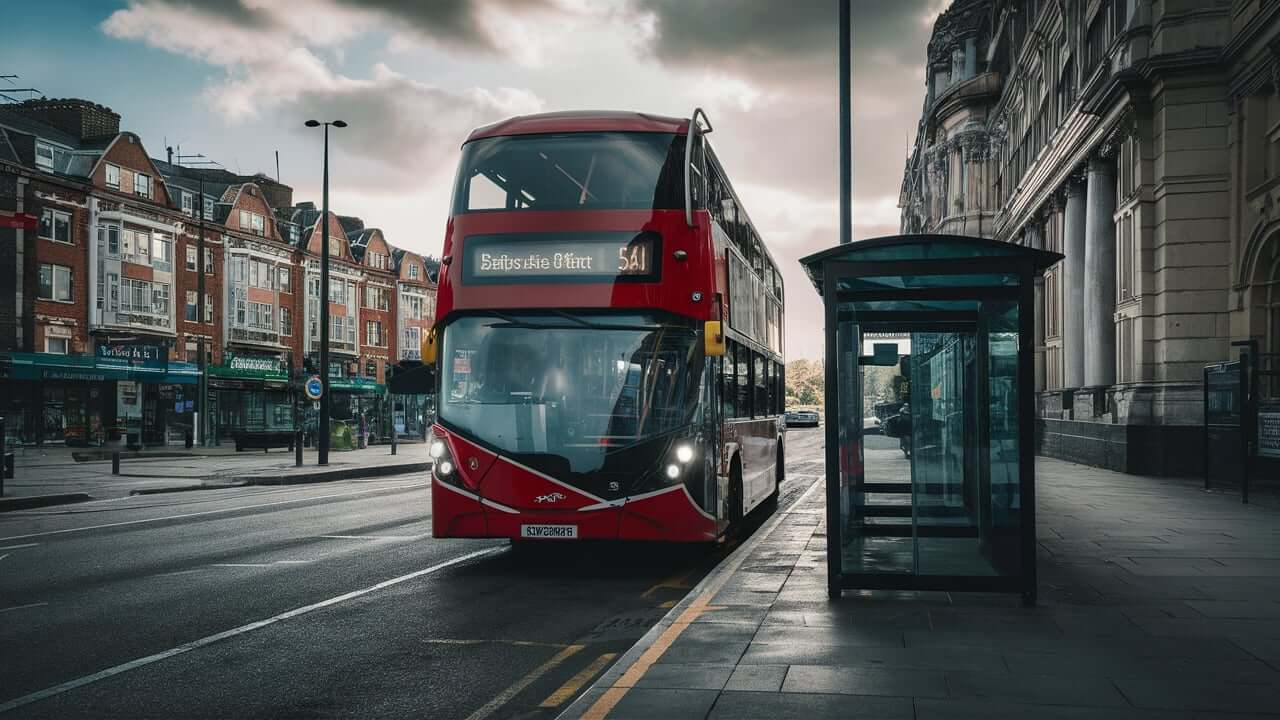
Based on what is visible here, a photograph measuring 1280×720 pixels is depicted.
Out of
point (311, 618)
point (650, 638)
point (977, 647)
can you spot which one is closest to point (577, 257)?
point (311, 618)

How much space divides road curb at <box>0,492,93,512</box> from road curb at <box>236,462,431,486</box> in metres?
5.86

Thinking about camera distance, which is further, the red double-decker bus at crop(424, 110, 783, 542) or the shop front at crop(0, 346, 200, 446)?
the shop front at crop(0, 346, 200, 446)

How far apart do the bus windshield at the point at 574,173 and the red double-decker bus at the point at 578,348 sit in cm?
1

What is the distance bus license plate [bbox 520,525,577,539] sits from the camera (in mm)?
10234

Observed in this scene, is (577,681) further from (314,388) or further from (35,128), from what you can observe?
(35,128)

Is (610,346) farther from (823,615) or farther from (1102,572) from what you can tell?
(1102,572)

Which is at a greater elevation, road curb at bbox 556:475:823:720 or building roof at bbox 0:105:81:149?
building roof at bbox 0:105:81:149

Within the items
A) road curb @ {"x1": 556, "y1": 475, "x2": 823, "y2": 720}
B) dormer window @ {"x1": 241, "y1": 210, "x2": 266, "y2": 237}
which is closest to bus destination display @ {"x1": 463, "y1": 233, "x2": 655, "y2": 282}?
road curb @ {"x1": 556, "y1": 475, "x2": 823, "y2": 720}

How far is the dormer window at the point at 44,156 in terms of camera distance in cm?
4688

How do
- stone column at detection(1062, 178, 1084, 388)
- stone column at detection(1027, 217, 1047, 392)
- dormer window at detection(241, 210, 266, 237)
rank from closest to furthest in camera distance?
stone column at detection(1062, 178, 1084, 388) < stone column at detection(1027, 217, 1047, 392) < dormer window at detection(241, 210, 266, 237)

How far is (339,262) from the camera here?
72.8 metres

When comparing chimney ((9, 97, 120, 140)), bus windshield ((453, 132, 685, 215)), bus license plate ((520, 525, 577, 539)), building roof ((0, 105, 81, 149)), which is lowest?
bus license plate ((520, 525, 577, 539))

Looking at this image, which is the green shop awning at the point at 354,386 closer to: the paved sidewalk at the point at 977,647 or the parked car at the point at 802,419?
the parked car at the point at 802,419

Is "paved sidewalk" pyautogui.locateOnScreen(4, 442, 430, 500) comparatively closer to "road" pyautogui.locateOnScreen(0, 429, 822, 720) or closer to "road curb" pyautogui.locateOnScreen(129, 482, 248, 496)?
"road curb" pyautogui.locateOnScreen(129, 482, 248, 496)
